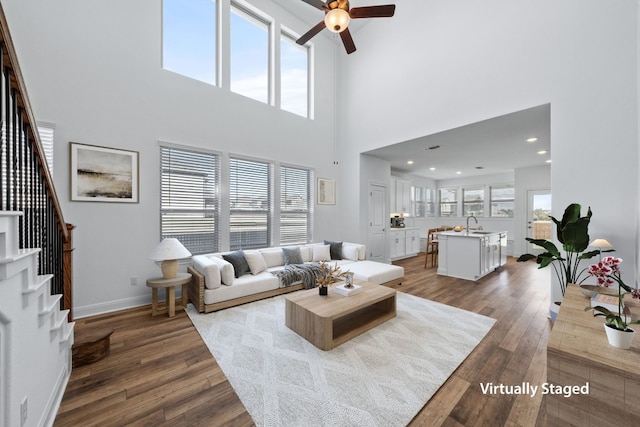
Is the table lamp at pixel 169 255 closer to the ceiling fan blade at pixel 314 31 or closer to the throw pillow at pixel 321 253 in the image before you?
the throw pillow at pixel 321 253

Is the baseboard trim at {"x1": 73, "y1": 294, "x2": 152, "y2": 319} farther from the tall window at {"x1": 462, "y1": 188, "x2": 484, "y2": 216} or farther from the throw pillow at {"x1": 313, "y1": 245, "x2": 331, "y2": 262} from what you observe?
the tall window at {"x1": 462, "y1": 188, "x2": 484, "y2": 216}

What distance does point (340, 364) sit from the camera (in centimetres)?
214

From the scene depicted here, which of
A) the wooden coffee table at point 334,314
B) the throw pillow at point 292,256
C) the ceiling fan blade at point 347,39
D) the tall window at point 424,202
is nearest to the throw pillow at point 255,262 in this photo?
the throw pillow at point 292,256

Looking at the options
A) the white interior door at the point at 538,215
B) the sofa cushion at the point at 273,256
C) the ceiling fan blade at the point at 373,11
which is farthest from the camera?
the white interior door at the point at 538,215

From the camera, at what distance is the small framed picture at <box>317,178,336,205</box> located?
18.9 feet

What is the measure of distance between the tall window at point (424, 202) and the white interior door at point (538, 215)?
9.79 ft

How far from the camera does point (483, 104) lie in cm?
379

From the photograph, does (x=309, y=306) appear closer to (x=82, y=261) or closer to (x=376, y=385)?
(x=376, y=385)

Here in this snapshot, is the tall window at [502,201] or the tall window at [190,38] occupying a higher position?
the tall window at [190,38]

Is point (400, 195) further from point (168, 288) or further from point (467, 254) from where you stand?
point (168, 288)

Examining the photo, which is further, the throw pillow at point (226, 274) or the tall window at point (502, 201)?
the tall window at point (502, 201)

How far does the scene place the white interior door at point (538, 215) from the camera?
7.21m

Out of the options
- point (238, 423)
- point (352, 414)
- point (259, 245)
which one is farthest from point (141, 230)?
point (352, 414)

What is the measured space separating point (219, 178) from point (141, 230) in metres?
1.39
